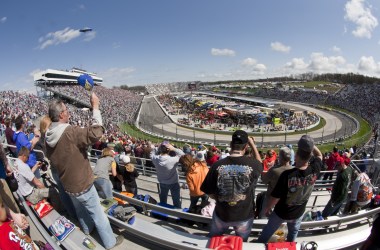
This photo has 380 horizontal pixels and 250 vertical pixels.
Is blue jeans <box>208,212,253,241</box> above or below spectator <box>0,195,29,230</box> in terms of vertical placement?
below

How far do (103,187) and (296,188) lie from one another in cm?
341

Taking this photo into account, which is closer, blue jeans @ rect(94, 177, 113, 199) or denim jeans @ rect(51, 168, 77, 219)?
denim jeans @ rect(51, 168, 77, 219)

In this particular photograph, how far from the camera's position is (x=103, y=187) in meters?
4.61

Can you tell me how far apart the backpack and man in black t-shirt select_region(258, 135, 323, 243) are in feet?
6.64

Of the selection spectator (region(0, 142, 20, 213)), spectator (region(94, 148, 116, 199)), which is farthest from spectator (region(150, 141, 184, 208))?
spectator (region(0, 142, 20, 213))

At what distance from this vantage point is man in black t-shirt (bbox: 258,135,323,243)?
285 cm

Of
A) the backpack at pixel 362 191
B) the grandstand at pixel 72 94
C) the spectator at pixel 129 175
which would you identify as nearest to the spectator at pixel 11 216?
the spectator at pixel 129 175

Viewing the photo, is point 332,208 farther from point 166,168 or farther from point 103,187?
point 103,187

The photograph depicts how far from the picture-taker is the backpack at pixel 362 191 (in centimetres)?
441

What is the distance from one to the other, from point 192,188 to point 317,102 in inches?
3403

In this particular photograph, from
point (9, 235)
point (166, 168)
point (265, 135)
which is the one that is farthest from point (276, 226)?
point (265, 135)

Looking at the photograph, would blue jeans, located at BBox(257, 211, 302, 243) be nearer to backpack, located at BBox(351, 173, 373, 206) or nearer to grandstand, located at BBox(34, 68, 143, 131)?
backpack, located at BBox(351, 173, 373, 206)

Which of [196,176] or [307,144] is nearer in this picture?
[307,144]

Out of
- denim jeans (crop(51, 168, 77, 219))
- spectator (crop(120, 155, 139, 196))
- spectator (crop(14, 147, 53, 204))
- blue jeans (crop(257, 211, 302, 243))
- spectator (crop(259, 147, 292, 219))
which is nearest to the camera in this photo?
blue jeans (crop(257, 211, 302, 243))
